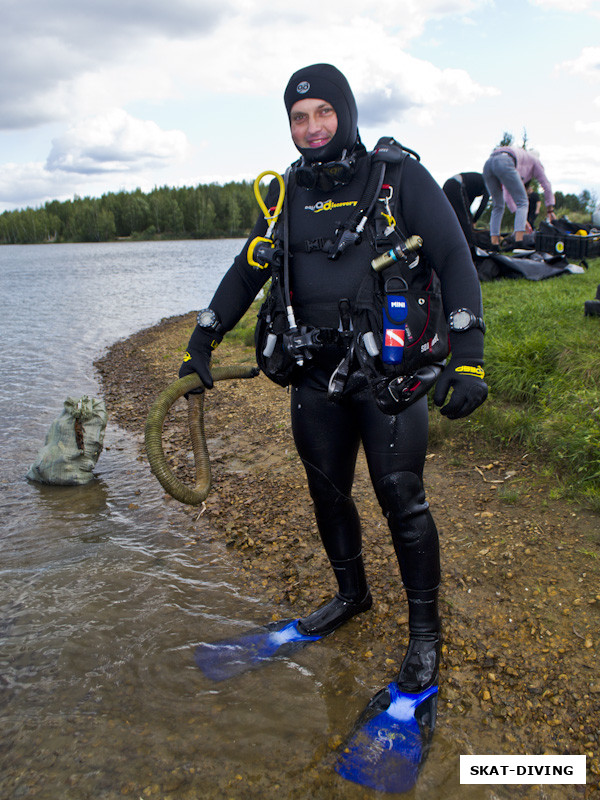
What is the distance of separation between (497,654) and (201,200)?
11750cm

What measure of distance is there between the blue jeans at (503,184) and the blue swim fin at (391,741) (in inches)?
330

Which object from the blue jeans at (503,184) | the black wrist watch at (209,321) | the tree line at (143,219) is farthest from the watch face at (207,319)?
the tree line at (143,219)

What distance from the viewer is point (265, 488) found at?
5.21 meters

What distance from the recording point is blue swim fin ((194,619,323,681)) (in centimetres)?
302

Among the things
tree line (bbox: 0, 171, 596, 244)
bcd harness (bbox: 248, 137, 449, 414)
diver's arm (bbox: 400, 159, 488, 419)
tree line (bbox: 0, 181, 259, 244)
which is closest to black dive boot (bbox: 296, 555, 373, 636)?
bcd harness (bbox: 248, 137, 449, 414)

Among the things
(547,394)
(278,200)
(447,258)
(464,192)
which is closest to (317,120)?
(278,200)

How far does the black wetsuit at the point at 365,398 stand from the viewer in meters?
2.54

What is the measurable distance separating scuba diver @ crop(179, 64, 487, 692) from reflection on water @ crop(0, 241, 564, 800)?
1.72 feet

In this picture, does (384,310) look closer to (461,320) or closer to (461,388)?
(461,320)

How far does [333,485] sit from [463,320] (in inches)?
40.5

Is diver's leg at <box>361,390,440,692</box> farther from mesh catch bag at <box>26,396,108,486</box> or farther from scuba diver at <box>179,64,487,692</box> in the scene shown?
mesh catch bag at <box>26,396,108,486</box>

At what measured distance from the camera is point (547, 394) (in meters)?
4.94

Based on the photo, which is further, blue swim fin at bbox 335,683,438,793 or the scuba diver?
the scuba diver

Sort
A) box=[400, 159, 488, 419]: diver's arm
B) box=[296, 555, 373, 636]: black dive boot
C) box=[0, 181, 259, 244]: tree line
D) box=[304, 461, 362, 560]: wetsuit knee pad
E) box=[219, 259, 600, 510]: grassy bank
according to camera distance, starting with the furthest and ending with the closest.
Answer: box=[0, 181, 259, 244]: tree line
box=[219, 259, 600, 510]: grassy bank
box=[296, 555, 373, 636]: black dive boot
box=[304, 461, 362, 560]: wetsuit knee pad
box=[400, 159, 488, 419]: diver's arm
